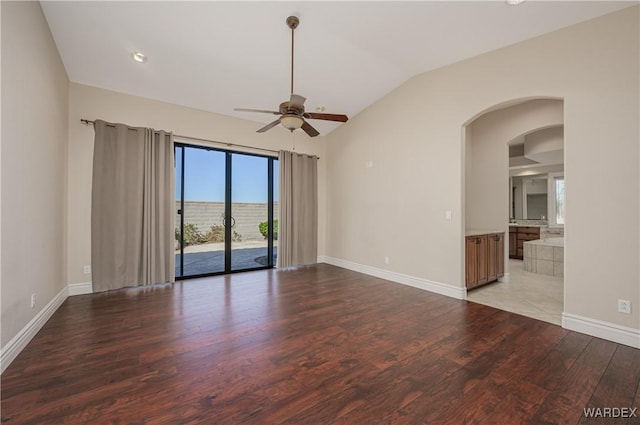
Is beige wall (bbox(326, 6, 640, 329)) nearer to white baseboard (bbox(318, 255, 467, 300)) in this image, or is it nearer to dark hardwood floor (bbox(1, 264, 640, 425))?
white baseboard (bbox(318, 255, 467, 300))

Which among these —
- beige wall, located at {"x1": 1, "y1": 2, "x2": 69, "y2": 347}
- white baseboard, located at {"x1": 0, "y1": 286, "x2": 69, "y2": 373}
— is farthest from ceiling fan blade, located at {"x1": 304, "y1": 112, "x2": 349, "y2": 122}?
white baseboard, located at {"x1": 0, "y1": 286, "x2": 69, "y2": 373}

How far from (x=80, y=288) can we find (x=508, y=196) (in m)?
6.91

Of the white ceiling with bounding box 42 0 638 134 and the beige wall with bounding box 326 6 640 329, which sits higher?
the white ceiling with bounding box 42 0 638 134

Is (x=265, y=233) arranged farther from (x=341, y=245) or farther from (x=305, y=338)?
(x=305, y=338)

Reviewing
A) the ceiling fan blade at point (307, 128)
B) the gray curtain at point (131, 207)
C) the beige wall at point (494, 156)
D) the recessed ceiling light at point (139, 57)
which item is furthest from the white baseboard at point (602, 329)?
the recessed ceiling light at point (139, 57)

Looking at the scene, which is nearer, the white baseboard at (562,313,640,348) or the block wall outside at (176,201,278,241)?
the white baseboard at (562,313,640,348)

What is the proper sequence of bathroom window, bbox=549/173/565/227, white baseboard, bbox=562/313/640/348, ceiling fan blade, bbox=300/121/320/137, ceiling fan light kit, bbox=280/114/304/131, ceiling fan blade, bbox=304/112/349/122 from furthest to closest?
bathroom window, bbox=549/173/565/227 < ceiling fan blade, bbox=300/121/320/137 < ceiling fan blade, bbox=304/112/349/122 < ceiling fan light kit, bbox=280/114/304/131 < white baseboard, bbox=562/313/640/348

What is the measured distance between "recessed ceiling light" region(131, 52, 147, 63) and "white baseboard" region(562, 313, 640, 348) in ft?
18.6

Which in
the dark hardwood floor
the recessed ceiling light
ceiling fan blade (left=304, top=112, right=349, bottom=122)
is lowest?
the dark hardwood floor

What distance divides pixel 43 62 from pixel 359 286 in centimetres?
465

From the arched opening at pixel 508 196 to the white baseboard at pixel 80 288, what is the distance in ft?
17.7

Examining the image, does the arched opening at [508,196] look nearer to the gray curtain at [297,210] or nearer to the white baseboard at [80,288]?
the gray curtain at [297,210]

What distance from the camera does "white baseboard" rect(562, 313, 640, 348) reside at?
Answer: 2.41m

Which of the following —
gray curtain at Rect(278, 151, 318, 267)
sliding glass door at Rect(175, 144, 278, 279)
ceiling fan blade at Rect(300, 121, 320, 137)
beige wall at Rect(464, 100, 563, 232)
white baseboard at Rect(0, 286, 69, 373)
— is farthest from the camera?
gray curtain at Rect(278, 151, 318, 267)
